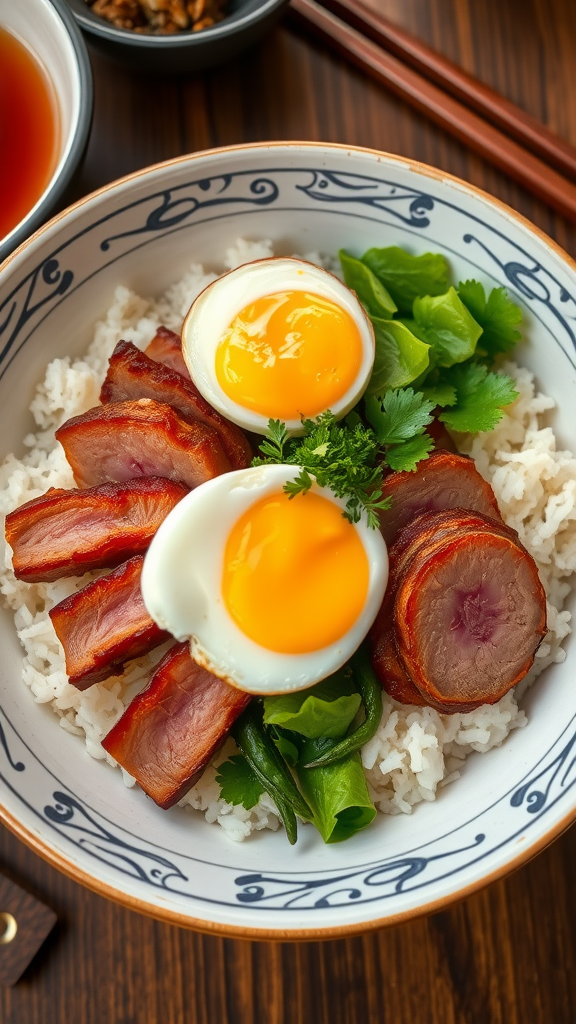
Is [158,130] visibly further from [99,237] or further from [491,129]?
[491,129]

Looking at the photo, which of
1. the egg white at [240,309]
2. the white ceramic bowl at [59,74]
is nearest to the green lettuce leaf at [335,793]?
the egg white at [240,309]

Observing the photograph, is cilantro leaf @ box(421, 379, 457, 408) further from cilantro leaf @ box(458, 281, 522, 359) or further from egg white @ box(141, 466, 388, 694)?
egg white @ box(141, 466, 388, 694)

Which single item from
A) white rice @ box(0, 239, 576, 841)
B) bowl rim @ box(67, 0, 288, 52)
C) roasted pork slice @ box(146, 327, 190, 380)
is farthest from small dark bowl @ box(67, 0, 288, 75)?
roasted pork slice @ box(146, 327, 190, 380)

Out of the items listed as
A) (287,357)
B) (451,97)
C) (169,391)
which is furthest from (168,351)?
(451,97)

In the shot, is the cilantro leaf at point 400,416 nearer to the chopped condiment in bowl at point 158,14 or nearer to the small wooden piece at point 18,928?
the chopped condiment in bowl at point 158,14

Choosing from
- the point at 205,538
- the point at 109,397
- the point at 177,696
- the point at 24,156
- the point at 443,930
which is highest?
the point at 24,156

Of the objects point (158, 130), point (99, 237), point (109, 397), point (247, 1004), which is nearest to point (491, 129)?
point (158, 130)
